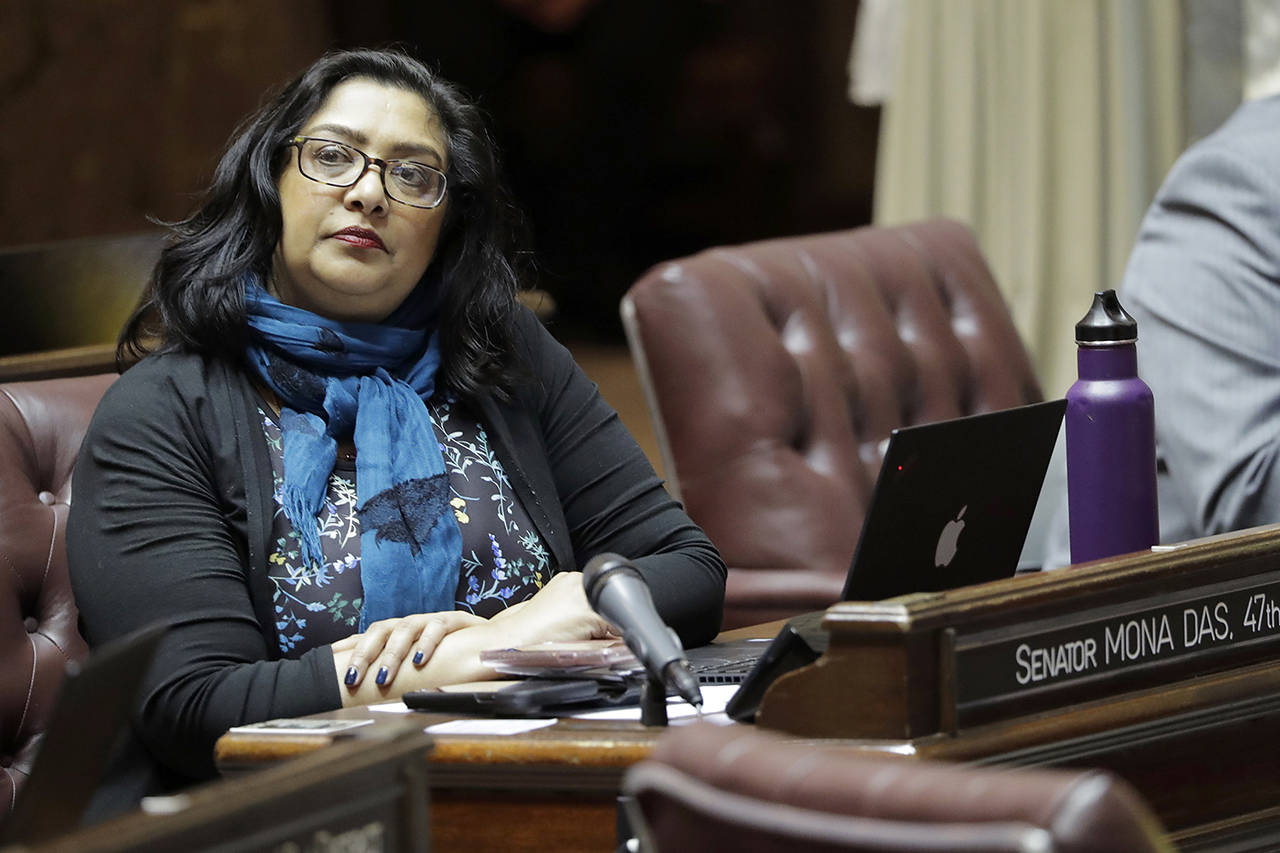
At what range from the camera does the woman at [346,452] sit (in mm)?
1745

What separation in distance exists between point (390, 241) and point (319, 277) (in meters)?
0.10

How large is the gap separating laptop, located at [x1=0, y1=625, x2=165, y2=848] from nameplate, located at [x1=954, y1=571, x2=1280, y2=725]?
0.62 metres

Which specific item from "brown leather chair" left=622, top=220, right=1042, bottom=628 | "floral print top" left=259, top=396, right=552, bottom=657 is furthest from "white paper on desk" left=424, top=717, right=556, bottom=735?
"brown leather chair" left=622, top=220, right=1042, bottom=628

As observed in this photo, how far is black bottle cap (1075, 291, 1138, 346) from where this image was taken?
5.26 feet

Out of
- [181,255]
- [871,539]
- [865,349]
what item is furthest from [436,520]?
[865,349]

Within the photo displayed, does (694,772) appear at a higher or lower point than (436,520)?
higher

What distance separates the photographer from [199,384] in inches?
75.5

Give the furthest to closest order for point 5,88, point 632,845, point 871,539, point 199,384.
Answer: point 5,88 → point 199,384 → point 871,539 → point 632,845

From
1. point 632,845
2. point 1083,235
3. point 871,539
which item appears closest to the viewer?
point 632,845

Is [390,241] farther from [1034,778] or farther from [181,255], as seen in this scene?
[1034,778]

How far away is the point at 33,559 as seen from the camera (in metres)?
2.03

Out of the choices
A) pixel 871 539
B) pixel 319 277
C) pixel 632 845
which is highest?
pixel 319 277

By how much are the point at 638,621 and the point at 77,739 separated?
20.7 inches

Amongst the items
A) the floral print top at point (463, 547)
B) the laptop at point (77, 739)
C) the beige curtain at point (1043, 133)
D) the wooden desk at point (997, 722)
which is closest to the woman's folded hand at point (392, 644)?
the floral print top at point (463, 547)
